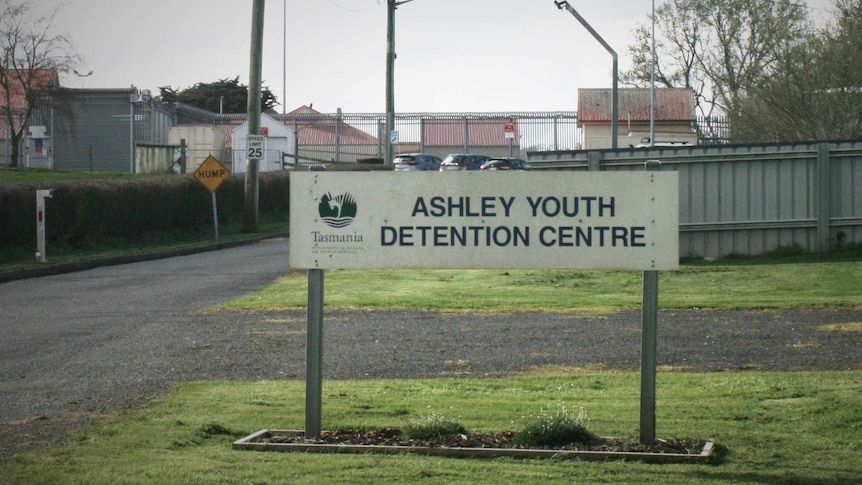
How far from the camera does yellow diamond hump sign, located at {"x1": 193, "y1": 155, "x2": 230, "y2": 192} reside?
30656mm

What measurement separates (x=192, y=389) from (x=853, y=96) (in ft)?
85.9

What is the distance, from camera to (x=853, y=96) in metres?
31.8

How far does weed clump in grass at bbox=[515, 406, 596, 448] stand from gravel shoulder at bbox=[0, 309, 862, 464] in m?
3.14

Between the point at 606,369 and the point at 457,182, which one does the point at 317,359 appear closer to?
the point at 457,182

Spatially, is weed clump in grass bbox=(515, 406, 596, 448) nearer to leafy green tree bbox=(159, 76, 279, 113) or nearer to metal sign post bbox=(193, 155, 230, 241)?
metal sign post bbox=(193, 155, 230, 241)

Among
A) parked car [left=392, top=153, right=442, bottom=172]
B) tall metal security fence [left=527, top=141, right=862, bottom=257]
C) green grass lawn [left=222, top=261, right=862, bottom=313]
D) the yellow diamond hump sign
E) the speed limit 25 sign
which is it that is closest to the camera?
green grass lawn [left=222, top=261, right=862, bottom=313]

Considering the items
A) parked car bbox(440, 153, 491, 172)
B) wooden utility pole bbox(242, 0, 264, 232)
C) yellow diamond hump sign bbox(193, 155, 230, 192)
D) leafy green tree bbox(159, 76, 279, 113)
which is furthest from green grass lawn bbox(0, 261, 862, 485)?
leafy green tree bbox(159, 76, 279, 113)

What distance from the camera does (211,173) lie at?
3088 centimetres

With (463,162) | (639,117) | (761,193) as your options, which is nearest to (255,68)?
(761,193)

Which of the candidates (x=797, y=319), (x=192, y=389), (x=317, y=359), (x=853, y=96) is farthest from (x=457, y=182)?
(x=853, y=96)

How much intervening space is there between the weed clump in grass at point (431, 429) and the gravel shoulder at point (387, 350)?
2.38 m

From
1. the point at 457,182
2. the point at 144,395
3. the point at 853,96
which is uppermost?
the point at 853,96

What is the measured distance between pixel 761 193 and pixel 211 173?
47.7 feet

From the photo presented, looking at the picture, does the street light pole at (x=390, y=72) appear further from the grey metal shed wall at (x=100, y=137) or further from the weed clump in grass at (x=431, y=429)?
the weed clump in grass at (x=431, y=429)
